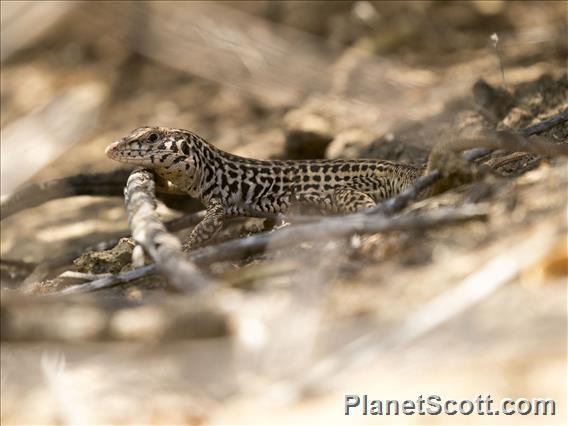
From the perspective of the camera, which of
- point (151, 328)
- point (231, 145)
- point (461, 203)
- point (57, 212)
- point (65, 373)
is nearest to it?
point (151, 328)

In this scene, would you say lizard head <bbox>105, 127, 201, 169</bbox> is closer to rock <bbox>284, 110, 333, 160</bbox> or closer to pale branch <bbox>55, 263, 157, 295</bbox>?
pale branch <bbox>55, 263, 157, 295</bbox>

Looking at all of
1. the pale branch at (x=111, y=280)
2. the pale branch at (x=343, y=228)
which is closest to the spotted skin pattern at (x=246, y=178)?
the pale branch at (x=111, y=280)

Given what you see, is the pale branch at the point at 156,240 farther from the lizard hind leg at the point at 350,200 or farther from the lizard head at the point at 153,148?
the lizard hind leg at the point at 350,200

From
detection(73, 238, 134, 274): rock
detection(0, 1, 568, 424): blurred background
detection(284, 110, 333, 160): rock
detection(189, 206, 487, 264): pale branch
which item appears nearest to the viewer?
detection(0, 1, 568, 424): blurred background

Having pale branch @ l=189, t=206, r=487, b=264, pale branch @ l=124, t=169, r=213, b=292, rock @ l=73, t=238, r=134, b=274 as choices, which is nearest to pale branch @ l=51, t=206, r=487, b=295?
pale branch @ l=189, t=206, r=487, b=264

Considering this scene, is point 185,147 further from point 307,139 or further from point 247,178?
point 307,139

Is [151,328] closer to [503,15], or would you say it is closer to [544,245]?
[544,245]

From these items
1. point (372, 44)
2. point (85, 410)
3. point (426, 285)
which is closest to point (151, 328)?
point (85, 410)
